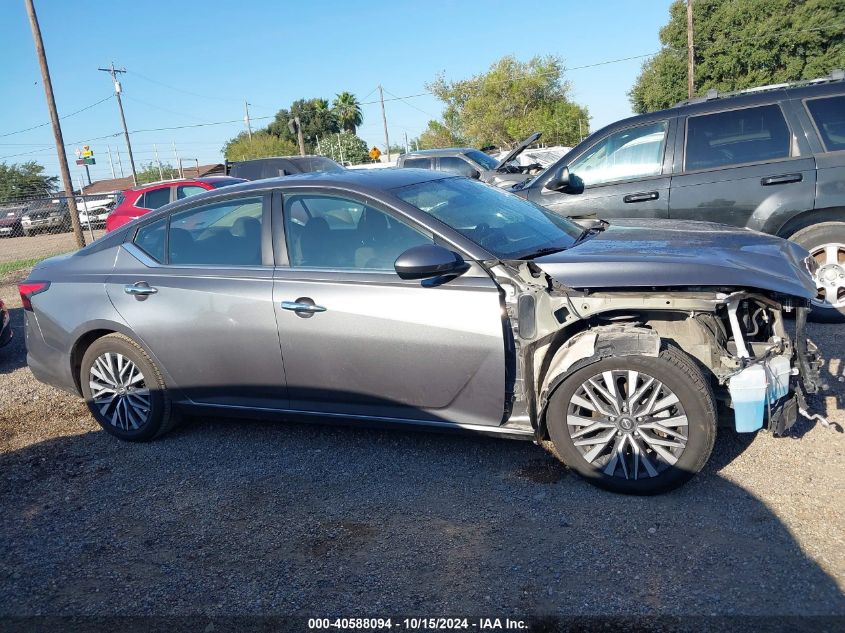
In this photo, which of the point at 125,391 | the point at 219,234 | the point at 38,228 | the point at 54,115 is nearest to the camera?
the point at 219,234

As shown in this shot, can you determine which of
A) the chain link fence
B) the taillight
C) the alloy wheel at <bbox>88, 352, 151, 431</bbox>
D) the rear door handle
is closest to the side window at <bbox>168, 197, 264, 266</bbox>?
the alloy wheel at <bbox>88, 352, 151, 431</bbox>

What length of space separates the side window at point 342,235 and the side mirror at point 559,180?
2.92m

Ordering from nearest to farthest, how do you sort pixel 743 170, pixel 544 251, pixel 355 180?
pixel 544 251
pixel 355 180
pixel 743 170

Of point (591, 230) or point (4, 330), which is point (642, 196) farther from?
point (4, 330)

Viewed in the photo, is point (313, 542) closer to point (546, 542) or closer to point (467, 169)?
point (546, 542)

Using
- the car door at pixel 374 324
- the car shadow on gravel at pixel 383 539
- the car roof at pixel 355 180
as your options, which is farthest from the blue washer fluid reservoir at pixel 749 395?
the car roof at pixel 355 180

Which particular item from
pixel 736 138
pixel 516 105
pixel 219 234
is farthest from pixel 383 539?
pixel 516 105

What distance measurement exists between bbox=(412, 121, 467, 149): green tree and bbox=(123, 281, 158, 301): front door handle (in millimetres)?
55399

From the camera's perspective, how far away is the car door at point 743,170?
590 centimetres

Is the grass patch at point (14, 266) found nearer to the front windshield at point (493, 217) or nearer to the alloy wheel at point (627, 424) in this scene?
the front windshield at point (493, 217)

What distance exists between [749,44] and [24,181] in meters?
43.3

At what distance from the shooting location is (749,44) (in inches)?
1725

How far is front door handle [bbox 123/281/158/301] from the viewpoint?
4656 mm

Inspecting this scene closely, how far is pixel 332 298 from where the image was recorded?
4047 mm
